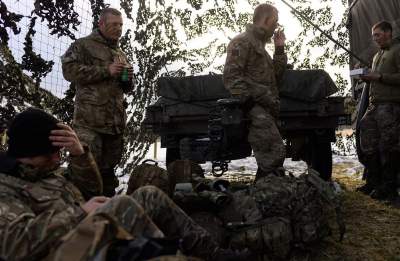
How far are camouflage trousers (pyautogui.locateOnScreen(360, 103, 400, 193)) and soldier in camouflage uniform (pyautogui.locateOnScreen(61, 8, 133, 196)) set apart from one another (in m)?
3.40

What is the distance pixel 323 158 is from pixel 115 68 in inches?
153

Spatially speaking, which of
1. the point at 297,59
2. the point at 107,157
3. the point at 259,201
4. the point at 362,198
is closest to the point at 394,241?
the point at 259,201

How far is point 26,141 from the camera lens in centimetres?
230

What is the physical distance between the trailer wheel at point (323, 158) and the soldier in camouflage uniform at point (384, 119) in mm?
736

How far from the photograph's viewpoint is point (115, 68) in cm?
464

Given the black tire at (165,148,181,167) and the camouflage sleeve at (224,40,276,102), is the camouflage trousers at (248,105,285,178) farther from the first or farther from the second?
the black tire at (165,148,181,167)

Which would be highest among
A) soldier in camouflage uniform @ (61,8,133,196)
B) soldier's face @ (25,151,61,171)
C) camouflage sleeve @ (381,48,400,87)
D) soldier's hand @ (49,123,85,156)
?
camouflage sleeve @ (381,48,400,87)

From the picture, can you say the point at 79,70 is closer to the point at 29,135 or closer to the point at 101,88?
the point at 101,88

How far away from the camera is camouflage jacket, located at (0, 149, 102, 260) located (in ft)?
6.03

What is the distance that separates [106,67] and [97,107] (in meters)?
0.40

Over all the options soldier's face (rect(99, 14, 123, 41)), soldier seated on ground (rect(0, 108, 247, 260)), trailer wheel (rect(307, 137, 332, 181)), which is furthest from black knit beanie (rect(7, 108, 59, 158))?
trailer wheel (rect(307, 137, 332, 181))

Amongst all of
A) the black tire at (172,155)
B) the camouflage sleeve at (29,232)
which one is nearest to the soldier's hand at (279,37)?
the black tire at (172,155)

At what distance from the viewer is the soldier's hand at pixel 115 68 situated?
15.2 feet

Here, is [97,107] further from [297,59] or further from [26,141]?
[297,59]
